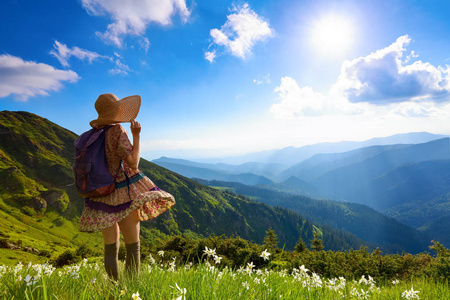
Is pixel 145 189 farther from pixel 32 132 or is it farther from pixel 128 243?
pixel 32 132

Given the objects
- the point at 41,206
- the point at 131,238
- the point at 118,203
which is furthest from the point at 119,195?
the point at 41,206

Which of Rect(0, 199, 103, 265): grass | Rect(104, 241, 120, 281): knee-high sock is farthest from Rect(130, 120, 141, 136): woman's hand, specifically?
Rect(0, 199, 103, 265): grass

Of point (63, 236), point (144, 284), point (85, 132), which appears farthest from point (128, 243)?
point (63, 236)

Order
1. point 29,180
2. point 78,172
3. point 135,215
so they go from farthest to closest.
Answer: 1. point 29,180
2. point 135,215
3. point 78,172

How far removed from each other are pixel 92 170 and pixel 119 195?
60cm

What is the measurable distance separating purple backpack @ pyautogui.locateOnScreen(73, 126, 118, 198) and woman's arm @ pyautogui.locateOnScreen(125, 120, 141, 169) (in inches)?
15.7

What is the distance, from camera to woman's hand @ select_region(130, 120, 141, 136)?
13.9 feet

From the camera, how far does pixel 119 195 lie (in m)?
4.10

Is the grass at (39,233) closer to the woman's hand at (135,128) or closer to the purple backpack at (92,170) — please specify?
the purple backpack at (92,170)

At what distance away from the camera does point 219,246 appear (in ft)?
43.4

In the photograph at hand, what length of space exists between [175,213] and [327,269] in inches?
7082

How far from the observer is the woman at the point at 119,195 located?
401cm

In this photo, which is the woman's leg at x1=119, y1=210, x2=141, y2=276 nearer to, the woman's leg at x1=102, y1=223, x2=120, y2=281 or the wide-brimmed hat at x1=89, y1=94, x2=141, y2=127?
the woman's leg at x1=102, y1=223, x2=120, y2=281

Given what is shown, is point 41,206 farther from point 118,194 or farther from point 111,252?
point 118,194
